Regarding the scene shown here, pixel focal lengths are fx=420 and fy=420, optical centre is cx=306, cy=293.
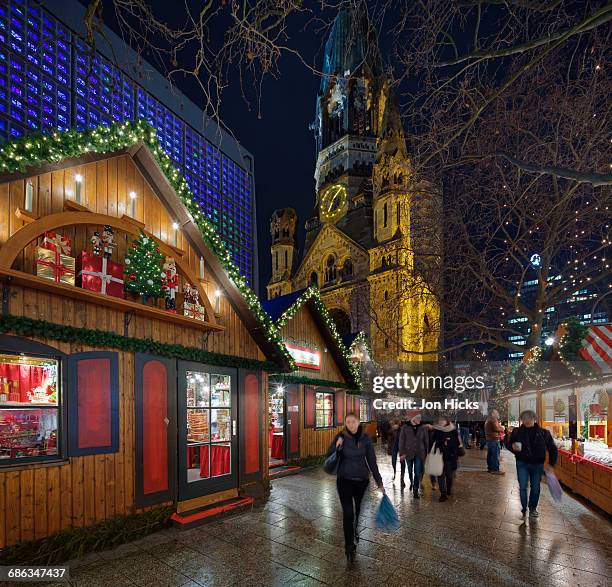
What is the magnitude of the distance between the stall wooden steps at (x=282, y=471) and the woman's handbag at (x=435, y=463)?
14.6 feet

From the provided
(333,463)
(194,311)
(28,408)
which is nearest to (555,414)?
(333,463)

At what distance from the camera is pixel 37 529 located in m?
5.16

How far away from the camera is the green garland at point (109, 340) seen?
204 inches

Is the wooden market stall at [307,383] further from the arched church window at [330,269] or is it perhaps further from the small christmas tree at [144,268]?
the arched church window at [330,269]

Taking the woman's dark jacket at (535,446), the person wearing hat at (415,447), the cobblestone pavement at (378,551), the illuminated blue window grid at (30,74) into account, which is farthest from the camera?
the illuminated blue window grid at (30,74)

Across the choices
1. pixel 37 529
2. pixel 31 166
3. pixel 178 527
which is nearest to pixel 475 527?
pixel 178 527

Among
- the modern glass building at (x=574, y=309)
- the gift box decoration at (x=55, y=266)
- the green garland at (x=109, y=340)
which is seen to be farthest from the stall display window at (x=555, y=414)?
the gift box decoration at (x=55, y=266)

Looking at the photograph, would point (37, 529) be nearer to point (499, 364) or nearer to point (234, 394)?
point (234, 394)

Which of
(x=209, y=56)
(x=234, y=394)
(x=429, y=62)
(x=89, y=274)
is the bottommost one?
(x=234, y=394)

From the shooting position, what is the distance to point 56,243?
560 cm

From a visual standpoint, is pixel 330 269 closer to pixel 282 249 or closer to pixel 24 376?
pixel 282 249

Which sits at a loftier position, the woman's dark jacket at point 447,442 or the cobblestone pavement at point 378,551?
the woman's dark jacket at point 447,442

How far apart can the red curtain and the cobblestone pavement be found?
2.28 meters

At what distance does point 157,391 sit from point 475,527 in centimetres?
567
